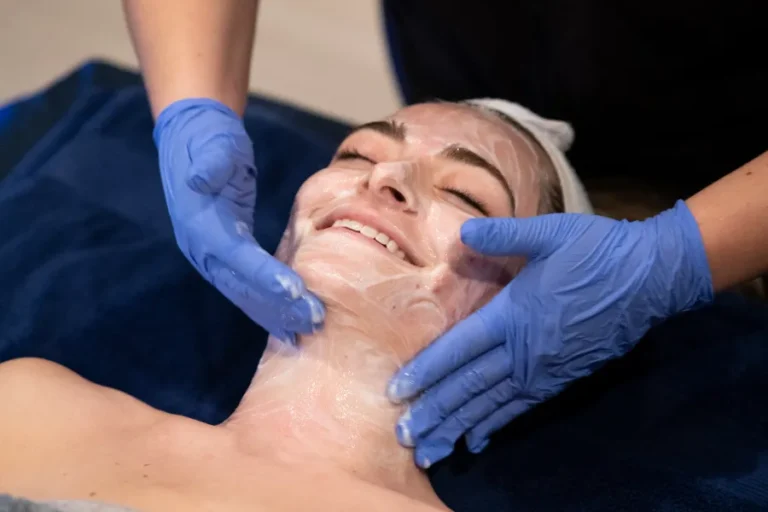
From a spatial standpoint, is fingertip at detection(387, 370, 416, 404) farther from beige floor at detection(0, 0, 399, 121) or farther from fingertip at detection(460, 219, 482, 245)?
beige floor at detection(0, 0, 399, 121)

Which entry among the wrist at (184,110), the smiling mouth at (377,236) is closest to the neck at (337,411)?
the smiling mouth at (377,236)

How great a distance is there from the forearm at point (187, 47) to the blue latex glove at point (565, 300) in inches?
21.1

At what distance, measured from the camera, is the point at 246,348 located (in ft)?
4.47

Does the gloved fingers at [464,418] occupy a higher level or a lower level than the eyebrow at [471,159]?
lower

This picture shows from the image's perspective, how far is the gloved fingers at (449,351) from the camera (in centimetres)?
104

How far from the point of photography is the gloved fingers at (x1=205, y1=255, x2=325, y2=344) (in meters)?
0.98

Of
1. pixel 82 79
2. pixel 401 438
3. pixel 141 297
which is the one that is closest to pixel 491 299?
pixel 401 438

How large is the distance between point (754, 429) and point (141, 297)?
1.13m

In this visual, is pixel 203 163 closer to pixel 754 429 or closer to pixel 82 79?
pixel 754 429

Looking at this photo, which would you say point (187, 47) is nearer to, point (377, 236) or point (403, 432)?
point (377, 236)

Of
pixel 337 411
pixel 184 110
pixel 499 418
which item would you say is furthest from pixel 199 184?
pixel 499 418

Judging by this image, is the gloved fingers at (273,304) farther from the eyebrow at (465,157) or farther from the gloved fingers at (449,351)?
the eyebrow at (465,157)

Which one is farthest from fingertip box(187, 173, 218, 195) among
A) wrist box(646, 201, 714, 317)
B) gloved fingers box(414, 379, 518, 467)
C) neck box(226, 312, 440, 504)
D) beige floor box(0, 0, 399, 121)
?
beige floor box(0, 0, 399, 121)

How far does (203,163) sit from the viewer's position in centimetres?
101
